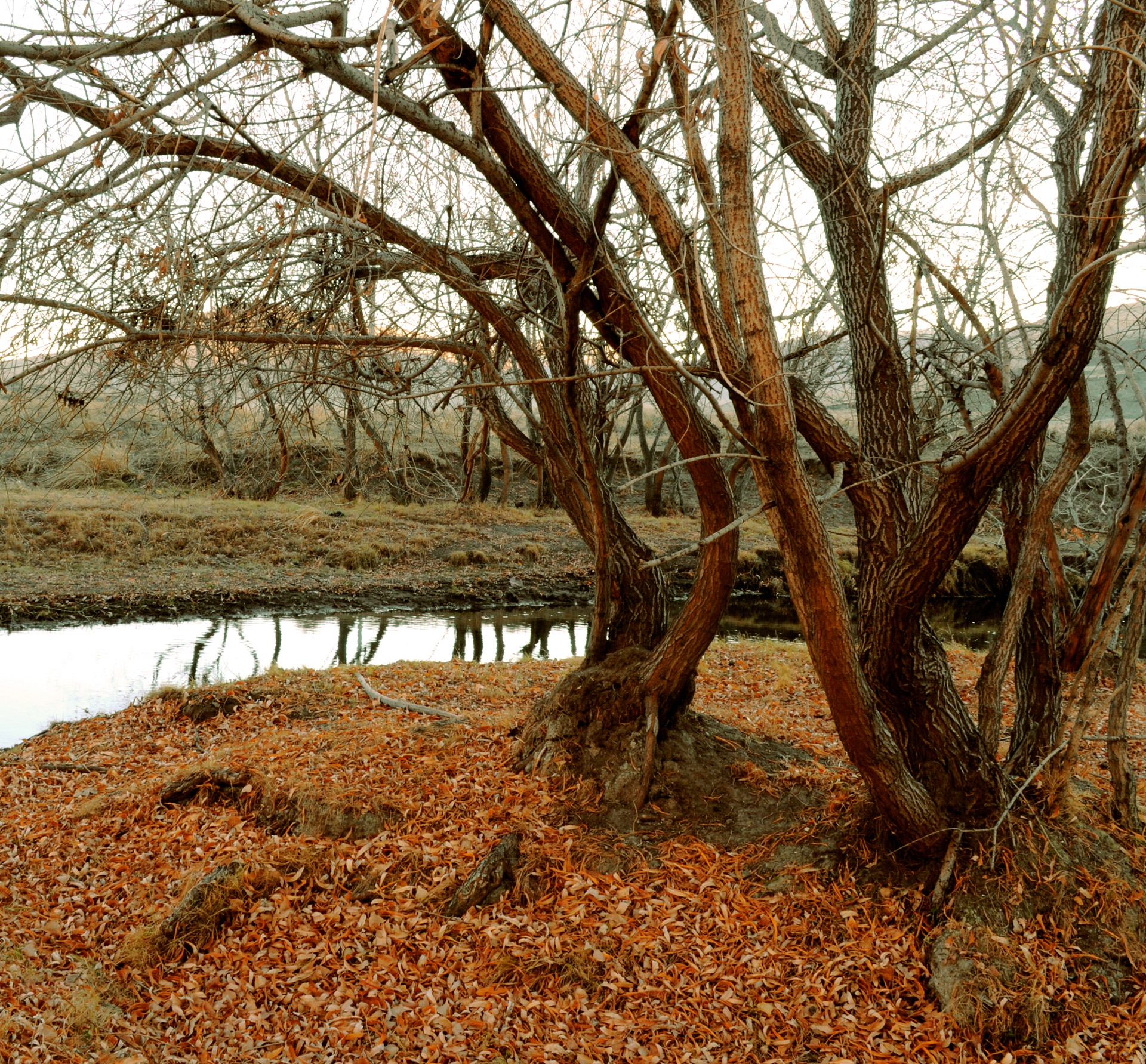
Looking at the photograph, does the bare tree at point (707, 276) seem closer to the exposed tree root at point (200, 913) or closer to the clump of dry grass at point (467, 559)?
the exposed tree root at point (200, 913)

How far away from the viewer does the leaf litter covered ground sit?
3.58m

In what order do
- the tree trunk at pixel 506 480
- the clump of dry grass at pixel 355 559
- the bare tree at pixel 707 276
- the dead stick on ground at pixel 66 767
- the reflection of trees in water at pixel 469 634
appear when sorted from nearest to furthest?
the bare tree at pixel 707 276, the dead stick on ground at pixel 66 767, the tree trunk at pixel 506 480, the reflection of trees in water at pixel 469 634, the clump of dry grass at pixel 355 559

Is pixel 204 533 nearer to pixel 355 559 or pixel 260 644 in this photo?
pixel 355 559

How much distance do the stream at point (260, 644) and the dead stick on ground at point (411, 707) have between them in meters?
2.70

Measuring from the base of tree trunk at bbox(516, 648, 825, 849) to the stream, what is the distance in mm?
6047

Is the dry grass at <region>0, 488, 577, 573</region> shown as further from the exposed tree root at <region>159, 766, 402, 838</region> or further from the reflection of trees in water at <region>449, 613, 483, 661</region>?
the exposed tree root at <region>159, 766, 402, 838</region>

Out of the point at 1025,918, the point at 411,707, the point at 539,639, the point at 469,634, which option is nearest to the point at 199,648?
the point at 469,634

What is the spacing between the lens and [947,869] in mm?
3961

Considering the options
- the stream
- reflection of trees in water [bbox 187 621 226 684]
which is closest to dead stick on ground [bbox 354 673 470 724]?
the stream

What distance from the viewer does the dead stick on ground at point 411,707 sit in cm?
679

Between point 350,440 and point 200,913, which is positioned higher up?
point 350,440

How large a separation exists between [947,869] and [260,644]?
11280 mm

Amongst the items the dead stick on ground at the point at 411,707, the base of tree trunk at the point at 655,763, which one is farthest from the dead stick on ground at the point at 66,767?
the base of tree trunk at the point at 655,763

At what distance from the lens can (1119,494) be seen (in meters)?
4.87
